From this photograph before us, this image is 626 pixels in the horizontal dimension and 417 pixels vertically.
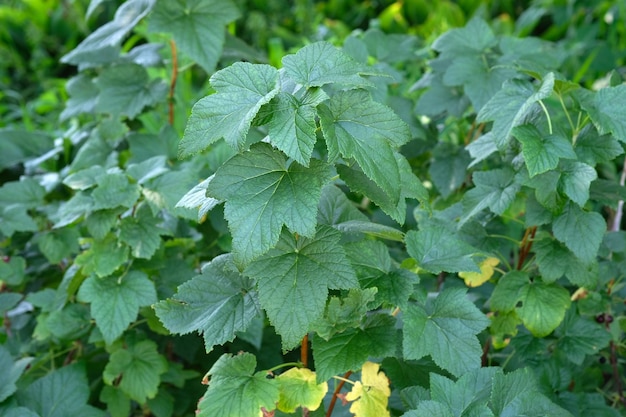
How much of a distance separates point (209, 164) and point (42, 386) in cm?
77

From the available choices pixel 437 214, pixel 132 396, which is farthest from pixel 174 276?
pixel 437 214

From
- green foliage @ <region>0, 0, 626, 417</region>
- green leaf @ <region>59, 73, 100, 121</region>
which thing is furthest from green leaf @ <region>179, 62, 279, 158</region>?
green leaf @ <region>59, 73, 100, 121</region>

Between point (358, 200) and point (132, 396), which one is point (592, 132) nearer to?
point (358, 200)

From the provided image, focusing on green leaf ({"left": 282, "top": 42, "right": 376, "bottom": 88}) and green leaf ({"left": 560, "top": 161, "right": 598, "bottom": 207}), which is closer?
green leaf ({"left": 282, "top": 42, "right": 376, "bottom": 88})

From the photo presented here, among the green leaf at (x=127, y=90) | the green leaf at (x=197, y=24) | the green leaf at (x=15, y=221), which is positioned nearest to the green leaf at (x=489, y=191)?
the green leaf at (x=197, y=24)

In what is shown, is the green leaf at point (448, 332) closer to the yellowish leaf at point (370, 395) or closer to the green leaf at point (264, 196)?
the yellowish leaf at point (370, 395)

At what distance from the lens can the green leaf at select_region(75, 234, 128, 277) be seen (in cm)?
187

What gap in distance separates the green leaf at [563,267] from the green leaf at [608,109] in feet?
0.96

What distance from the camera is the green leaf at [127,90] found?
2.45m

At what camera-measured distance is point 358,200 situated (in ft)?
9.05

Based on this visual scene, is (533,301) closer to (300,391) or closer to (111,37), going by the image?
(300,391)

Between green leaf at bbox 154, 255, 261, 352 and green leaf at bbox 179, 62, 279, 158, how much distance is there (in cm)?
27

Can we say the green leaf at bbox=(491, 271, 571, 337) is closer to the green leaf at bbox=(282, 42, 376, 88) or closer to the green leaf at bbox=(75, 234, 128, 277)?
the green leaf at bbox=(282, 42, 376, 88)

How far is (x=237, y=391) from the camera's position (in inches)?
53.2
